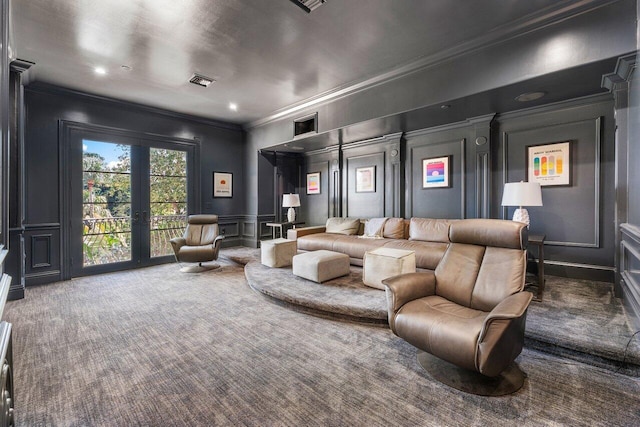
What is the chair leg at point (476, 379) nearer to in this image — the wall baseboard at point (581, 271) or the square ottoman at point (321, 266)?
the square ottoman at point (321, 266)

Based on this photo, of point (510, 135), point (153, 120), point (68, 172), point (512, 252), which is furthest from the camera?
point (153, 120)

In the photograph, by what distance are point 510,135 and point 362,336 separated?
3542 millimetres

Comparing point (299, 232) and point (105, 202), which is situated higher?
point (105, 202)

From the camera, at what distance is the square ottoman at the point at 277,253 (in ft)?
15.3

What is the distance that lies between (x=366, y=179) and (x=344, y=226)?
104 cm

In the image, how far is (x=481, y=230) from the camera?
2443 millimetres

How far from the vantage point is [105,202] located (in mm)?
5020

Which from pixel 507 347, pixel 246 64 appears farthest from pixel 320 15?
pixel 507 347

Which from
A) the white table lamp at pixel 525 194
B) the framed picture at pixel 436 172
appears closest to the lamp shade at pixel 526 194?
the white table lamp at pixel 525 194

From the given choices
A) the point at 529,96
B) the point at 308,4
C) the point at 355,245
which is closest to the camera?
the point at 308,4

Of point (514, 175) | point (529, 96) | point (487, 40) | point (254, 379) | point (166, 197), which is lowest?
point (254, 379)

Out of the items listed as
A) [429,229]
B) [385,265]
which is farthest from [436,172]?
[385,265]

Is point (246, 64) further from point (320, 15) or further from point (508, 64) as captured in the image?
point (508, 64)

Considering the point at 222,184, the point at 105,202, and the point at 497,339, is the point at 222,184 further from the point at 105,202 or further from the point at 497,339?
the point at 497,339
